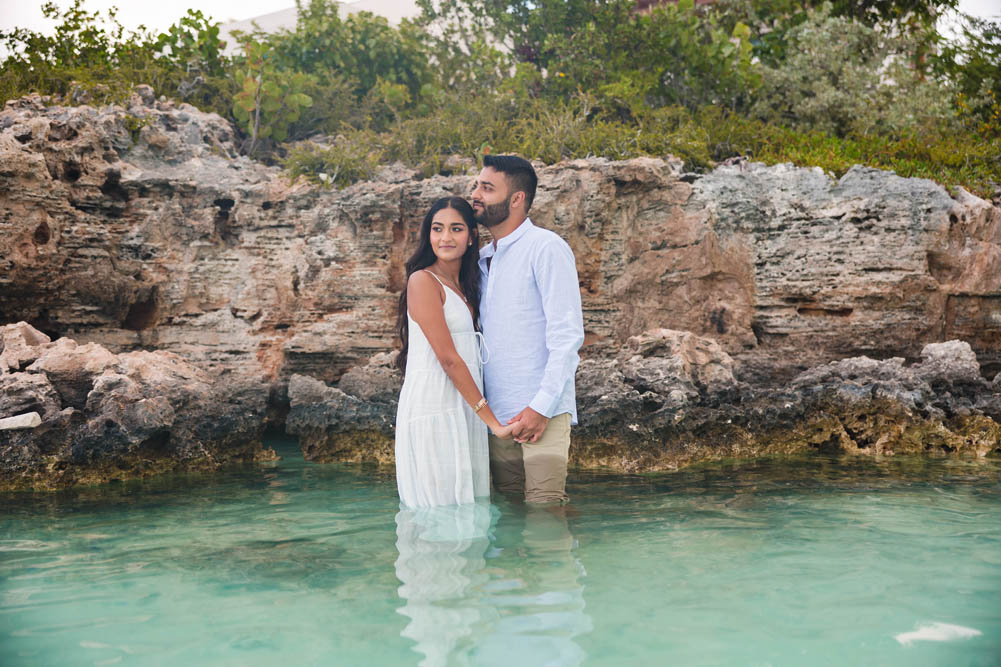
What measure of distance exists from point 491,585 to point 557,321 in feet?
4.51

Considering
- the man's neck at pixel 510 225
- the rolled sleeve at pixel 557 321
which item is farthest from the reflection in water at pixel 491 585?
the man's neck at pixel 510 225

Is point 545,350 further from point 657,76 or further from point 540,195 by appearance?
point 657,76

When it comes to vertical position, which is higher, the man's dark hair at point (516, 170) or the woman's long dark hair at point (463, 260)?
the man's dark hair at point (516, 170)

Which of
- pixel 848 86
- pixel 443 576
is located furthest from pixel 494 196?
pixel 848 86

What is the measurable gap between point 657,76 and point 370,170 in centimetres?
491

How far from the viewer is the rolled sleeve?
381 centimetres

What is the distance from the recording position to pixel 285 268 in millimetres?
9297

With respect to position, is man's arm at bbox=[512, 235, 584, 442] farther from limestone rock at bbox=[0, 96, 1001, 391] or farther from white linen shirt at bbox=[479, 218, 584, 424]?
limestone rock at bbox=[0, 96, 1001, 391]

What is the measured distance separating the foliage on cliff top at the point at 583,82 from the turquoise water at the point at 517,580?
561 cm

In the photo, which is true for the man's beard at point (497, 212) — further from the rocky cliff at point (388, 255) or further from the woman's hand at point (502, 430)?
the rocky cliff at point (388, 255)

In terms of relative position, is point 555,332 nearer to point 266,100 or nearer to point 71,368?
point 71,368

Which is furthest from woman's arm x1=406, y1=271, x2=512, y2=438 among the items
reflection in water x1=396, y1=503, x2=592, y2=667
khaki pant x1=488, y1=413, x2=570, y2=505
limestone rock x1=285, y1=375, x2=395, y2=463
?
limestone rock x1=285, y1=375, x2=395, y2=463

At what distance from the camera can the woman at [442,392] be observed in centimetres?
394

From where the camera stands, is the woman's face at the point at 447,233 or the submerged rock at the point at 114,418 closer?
the woman's face at the point at 447,233
